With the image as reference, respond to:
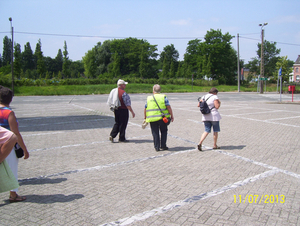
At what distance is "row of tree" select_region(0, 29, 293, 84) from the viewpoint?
72125mm

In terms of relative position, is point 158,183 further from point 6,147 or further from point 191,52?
point 191,52

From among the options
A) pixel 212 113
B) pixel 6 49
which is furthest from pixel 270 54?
pixel 212 113

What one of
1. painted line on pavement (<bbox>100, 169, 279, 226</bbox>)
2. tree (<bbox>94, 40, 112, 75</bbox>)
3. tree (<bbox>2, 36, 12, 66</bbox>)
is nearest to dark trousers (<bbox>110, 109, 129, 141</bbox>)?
painted line on pavement (<bbox>100, 169, 279, 226</bbox>)

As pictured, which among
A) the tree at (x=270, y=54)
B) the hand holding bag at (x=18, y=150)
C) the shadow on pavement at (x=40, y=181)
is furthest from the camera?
the tree at (x=270, y=54)

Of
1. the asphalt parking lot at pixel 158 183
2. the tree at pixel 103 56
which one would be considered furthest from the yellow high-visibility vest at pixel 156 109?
the tree at pixel 103 56

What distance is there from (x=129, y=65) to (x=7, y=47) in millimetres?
51005

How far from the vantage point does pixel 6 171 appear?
3.16 metres

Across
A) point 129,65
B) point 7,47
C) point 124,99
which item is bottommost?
point 124,99

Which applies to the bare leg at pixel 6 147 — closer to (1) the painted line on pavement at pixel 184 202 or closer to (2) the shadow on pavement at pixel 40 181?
(1) the painted line on pavement at pixel 184 202

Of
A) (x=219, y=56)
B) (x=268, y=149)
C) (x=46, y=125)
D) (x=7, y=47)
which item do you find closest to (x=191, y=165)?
(x=268, y=149)

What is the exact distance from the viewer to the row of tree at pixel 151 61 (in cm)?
7212

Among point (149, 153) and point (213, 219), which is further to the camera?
point (149, 153)

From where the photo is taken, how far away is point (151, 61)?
293ft

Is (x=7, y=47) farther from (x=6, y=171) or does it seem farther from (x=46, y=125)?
(x=6, y=171)
